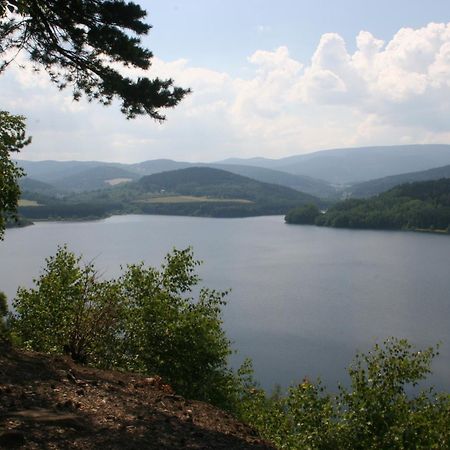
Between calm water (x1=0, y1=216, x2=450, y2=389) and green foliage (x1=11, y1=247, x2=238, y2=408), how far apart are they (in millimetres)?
3570

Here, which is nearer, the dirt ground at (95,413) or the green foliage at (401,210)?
the dirt ground at (95,413)

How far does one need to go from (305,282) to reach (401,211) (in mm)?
95501

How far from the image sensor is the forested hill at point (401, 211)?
14662 centimetres

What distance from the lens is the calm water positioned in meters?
42.3

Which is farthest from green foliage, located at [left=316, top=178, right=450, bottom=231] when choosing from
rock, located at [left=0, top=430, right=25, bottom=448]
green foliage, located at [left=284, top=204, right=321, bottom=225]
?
rock, located at [left=0, top=430, right=25, bottom=448]

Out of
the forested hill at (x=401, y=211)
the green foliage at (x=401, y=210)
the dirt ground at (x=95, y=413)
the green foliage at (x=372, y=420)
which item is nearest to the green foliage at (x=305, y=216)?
the forested hill at (x=401, y=211)

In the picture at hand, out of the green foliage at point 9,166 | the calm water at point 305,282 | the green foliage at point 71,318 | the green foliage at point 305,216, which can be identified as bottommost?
the calm water at point 305,282

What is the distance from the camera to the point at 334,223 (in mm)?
163250

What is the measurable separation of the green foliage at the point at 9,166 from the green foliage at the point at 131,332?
8.42 feet

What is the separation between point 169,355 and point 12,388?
510 centimetres

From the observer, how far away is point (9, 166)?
30.8ft

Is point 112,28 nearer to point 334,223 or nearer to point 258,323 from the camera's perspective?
point 258,323

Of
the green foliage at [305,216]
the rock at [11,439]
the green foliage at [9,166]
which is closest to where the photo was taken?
the rock at [11,439]

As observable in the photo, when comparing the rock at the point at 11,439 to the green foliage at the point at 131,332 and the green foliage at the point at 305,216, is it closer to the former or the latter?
the green foliage at the point at 131,332
